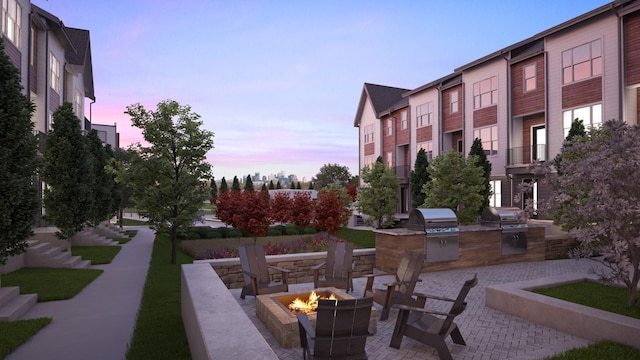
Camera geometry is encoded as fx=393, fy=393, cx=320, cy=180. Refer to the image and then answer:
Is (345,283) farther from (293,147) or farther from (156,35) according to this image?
(293,147)

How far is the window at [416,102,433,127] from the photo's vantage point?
32.6 metres

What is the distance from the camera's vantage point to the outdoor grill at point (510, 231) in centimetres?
1299

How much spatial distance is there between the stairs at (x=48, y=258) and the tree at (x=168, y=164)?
2.73 meters

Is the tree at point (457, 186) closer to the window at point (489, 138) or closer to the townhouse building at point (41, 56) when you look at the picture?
the window at point (489, 138)

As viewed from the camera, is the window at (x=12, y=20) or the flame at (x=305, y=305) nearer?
the flame at (x=305, y=305)

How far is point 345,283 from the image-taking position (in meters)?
8.98

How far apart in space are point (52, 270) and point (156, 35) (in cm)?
1185

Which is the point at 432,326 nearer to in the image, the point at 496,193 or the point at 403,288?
the point at 403,288

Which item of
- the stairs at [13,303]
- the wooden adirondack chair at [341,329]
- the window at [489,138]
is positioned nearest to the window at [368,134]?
the window at [489,138]

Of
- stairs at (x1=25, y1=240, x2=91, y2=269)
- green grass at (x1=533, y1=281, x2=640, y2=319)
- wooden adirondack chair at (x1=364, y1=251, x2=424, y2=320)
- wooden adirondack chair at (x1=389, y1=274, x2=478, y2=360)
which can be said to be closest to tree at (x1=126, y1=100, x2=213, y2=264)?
stairs at (x1=25, y1=240, x2=91, y2=269)

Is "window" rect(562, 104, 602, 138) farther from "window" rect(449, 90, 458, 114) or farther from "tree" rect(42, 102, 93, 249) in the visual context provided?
"tree" rect(42, 102, 93, 249)

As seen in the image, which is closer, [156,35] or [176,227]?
[176,227]

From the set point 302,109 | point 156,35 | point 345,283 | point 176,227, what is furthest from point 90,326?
point 302,109

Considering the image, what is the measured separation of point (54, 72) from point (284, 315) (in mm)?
22455
